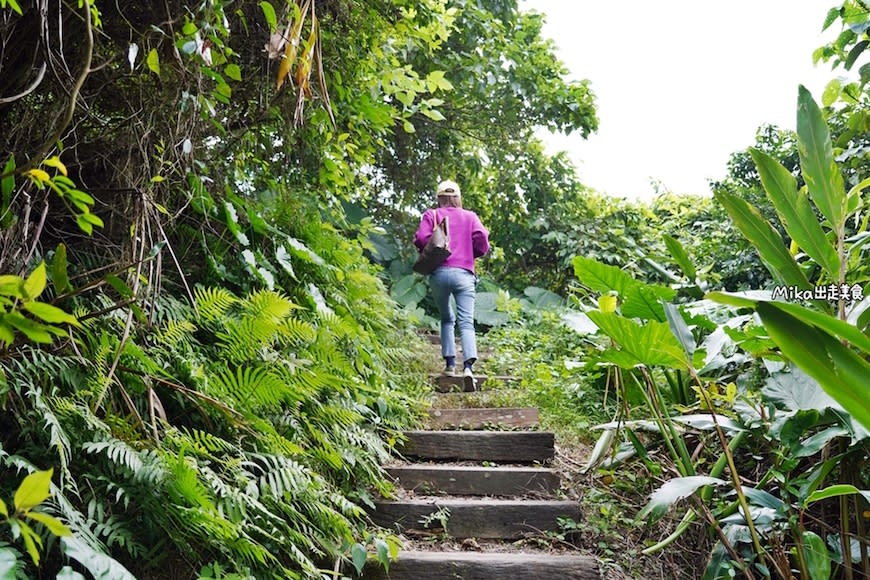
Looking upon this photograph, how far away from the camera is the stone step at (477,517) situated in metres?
2.75

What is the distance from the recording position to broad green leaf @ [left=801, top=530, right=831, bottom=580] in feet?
5.48

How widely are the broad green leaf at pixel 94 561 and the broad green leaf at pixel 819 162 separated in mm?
2107

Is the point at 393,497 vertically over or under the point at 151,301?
under

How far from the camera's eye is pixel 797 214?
1.74m

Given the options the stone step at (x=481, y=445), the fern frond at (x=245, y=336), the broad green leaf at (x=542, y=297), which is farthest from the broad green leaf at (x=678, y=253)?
the broad green leaf at (x=542, y=297)

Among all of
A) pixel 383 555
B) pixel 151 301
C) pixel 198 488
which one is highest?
pixel 151 301

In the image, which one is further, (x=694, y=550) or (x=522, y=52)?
(x=522, y=52)

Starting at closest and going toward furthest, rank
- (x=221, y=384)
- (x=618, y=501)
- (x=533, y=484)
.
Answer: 1. (x=221, y=384)
2. (x=618, y=501)
3. (x=533, y=484)

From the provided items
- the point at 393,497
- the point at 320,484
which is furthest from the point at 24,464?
the point at 393,497

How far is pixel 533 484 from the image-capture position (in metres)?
3.06

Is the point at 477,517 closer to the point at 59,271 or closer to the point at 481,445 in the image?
the point at 481,445

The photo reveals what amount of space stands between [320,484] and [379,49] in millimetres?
2367

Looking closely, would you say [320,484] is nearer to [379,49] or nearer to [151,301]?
[151,301]

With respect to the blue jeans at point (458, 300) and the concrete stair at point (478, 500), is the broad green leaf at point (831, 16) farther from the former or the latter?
the blue jeans at point (458, 300)
